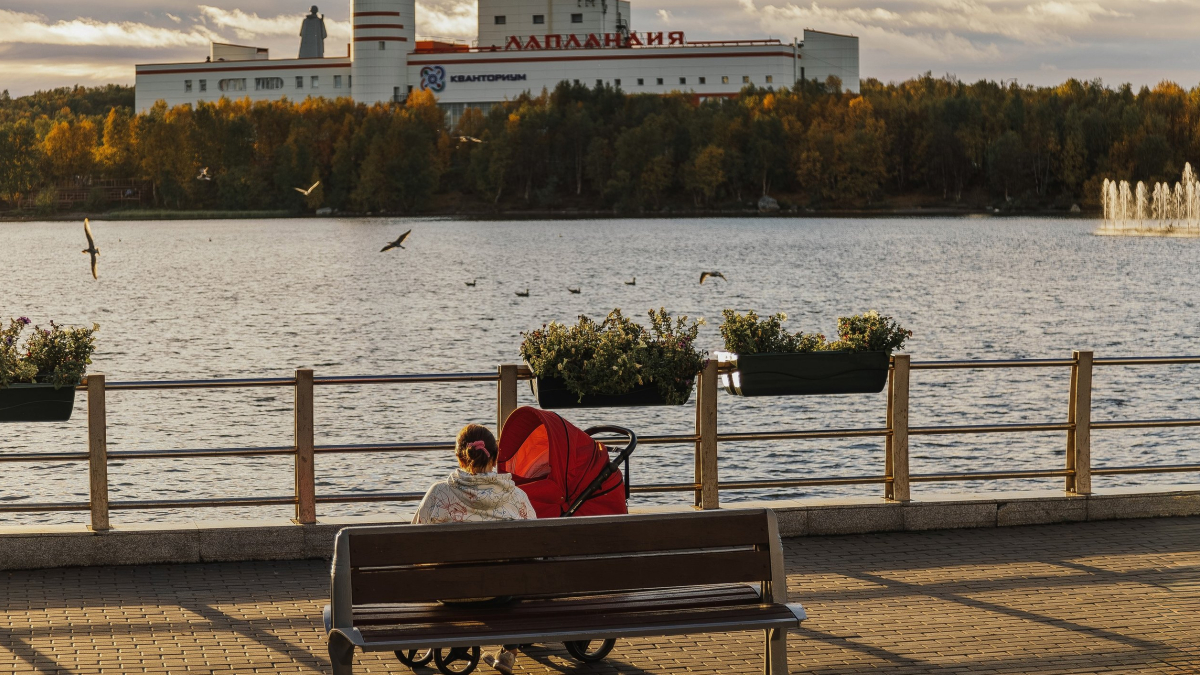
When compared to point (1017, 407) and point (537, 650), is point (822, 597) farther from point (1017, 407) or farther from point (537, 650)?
Result: point (1017, 407)

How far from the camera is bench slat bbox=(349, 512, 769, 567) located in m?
5.43

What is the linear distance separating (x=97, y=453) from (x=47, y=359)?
0.63m

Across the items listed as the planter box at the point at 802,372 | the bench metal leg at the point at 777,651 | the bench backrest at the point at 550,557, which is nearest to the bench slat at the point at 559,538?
the bench backrest at the point at 550,557

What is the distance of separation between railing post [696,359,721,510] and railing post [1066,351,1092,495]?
2.46 metres

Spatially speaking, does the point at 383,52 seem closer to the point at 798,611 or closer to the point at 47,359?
the point at 47,359

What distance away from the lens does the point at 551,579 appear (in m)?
5.58

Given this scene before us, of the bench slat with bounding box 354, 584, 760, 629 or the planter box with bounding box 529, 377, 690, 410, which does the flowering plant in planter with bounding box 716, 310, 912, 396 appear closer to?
the planter box with bounding box 529, 377, 690, 410

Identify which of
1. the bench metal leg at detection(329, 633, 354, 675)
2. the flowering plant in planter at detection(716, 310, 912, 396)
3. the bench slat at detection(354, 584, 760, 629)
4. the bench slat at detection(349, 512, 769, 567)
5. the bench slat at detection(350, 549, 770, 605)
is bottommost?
the bench metal leg at detection(329, 633, 354, 675)

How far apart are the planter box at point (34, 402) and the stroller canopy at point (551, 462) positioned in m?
3.03

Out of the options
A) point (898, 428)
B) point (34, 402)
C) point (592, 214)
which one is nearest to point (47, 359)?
point (34, 402)

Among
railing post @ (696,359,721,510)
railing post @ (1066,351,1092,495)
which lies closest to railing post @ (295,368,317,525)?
railing post @ (696,359,721,510)

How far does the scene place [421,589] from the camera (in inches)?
215

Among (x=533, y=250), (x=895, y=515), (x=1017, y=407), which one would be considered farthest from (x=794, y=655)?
(x=533, y=250)

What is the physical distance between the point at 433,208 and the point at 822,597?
6534 inches
